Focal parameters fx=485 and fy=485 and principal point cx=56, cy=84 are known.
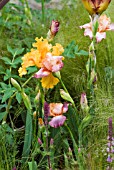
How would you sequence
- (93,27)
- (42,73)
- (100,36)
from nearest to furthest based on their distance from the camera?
(42,73) < (93,27) < (100,36)

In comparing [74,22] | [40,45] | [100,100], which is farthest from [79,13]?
[40,45]

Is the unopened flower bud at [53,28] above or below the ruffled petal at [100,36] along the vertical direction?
above

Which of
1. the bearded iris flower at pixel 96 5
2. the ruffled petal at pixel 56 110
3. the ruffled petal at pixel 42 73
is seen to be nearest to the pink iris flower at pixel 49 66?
the ruffled petal at pixel 42 73

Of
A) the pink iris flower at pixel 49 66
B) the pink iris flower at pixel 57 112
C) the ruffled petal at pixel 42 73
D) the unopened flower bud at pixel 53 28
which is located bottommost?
the pink iris flower at pixel 57 112

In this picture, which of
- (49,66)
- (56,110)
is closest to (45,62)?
(49,66)

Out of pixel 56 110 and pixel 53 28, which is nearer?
pixel 56 110

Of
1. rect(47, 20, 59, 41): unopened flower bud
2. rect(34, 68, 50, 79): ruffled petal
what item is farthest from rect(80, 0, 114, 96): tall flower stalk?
rect(34, 68, 50, 79): ruffled petal

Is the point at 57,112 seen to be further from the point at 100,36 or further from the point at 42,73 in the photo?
the point at 100,36

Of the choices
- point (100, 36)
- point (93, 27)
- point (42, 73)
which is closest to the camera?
point (42, 73)

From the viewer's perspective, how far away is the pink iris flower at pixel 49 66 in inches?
68.1

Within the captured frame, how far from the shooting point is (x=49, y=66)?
1.73m

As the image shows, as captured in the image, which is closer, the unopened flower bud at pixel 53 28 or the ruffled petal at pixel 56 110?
the ruffled petal at pixel 56 110

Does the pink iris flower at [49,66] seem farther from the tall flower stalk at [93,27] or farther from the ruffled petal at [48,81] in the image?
the tall flower stalk at [93,27]

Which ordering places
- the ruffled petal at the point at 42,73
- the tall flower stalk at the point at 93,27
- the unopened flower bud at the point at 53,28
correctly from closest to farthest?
the ruffled petal at the point at 42,73, the tall flower stalk at the point at 93,27, the unopened flower bud at the point at 53,28
